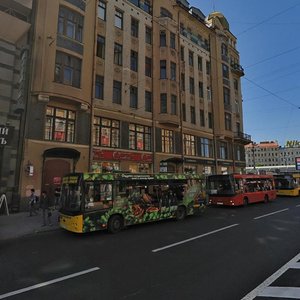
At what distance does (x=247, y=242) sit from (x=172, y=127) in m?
21.0

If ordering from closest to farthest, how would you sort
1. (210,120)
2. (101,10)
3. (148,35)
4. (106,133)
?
(106,133) < (101,10) < (148,35) < (210,120)

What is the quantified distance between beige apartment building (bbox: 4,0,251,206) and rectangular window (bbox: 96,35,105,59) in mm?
95

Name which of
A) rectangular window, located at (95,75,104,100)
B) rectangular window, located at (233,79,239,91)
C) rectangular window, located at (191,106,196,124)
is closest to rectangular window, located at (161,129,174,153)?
rectangular window, located at (191,106,196,124)

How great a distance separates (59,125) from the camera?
20.9m

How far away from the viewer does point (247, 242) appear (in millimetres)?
10023

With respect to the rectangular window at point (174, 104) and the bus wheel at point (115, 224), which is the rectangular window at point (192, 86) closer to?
the rectangular window at point (174, 104)

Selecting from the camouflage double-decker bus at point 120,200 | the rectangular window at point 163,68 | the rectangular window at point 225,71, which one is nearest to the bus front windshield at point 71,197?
the camouflage double-decker bus at point 120,200

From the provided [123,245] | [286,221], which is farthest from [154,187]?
[286,221]

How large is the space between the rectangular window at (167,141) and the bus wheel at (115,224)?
16105mm

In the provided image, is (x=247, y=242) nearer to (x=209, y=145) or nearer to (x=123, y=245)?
(x=123, y=245)

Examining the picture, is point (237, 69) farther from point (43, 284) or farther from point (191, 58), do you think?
point (43, 284)

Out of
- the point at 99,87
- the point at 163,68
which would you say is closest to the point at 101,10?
the point at 99,87

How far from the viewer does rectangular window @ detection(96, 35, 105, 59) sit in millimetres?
24431

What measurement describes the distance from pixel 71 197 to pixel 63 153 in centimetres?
846
